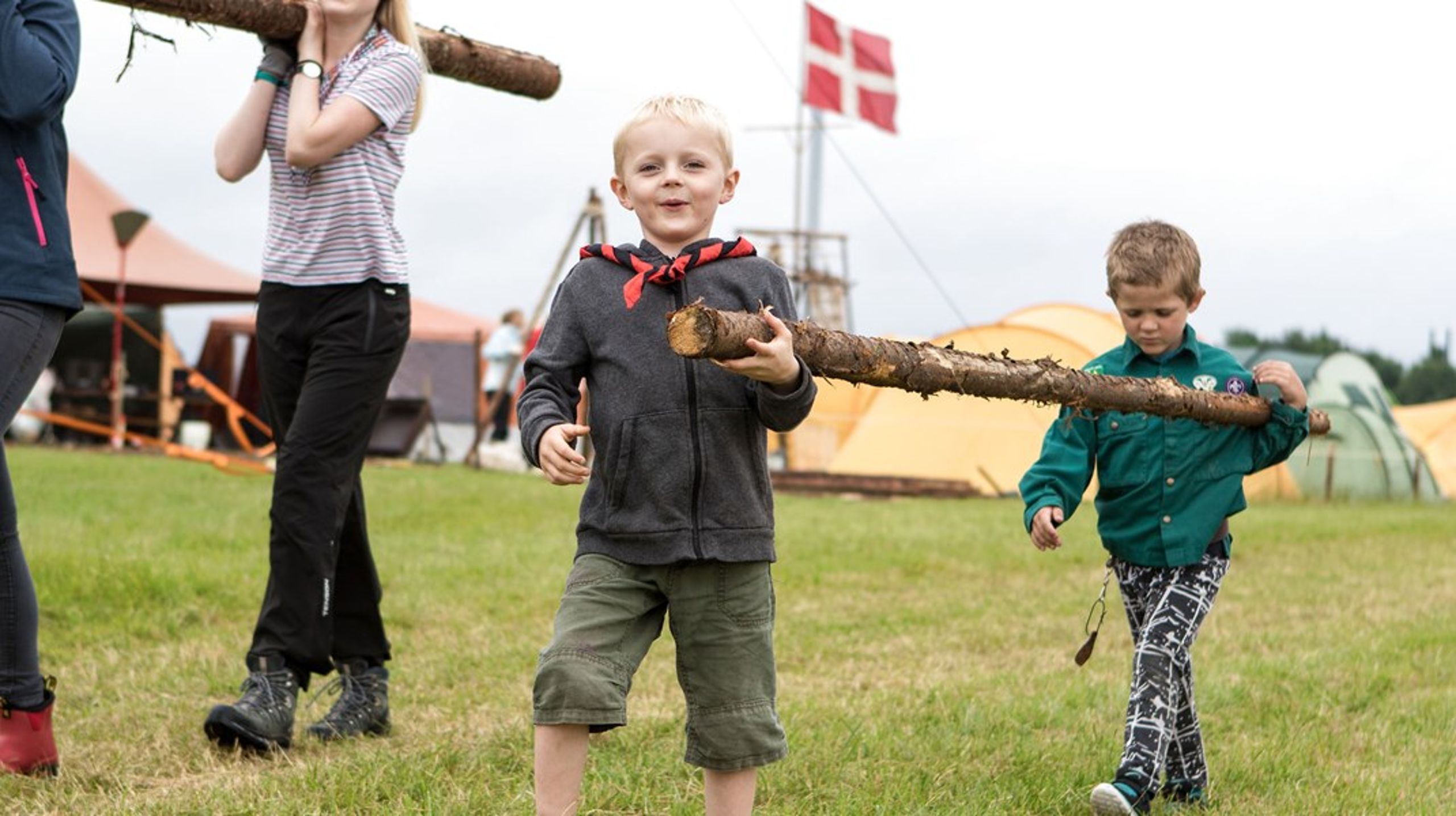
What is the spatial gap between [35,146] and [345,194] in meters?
0.80

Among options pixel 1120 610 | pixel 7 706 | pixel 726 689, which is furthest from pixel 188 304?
pixel 726 689

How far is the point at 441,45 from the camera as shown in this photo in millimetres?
4855

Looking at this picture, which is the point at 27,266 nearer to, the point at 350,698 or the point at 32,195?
the point at 32,195

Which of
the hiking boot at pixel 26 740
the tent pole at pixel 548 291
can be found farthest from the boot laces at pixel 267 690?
the tent pole at pixel 548 291

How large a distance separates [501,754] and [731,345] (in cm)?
183

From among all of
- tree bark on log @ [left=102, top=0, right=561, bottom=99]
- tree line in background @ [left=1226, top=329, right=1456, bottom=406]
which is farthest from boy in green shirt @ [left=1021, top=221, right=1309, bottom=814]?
tree line in background @ [left=1226, top=329, right=1456, bottom=406]

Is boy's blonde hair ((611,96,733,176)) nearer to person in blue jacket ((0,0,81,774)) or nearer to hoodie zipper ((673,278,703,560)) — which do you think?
hoodie zipper ((673,278,703,560))

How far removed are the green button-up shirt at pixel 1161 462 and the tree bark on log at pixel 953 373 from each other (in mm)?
64

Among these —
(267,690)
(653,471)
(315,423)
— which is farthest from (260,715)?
(653,471)

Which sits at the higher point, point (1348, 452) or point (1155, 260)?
point (1155, 260)

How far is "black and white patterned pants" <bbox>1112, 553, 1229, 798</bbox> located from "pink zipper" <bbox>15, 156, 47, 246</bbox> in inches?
111

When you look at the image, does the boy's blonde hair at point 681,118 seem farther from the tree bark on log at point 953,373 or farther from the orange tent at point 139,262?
the orange tent at point 139,262

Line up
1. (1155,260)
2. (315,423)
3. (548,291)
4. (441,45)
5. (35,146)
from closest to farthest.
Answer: (35,146), (1155,260), (315,423), (441,45), (548,291)

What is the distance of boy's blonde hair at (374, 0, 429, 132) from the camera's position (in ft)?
14.0
